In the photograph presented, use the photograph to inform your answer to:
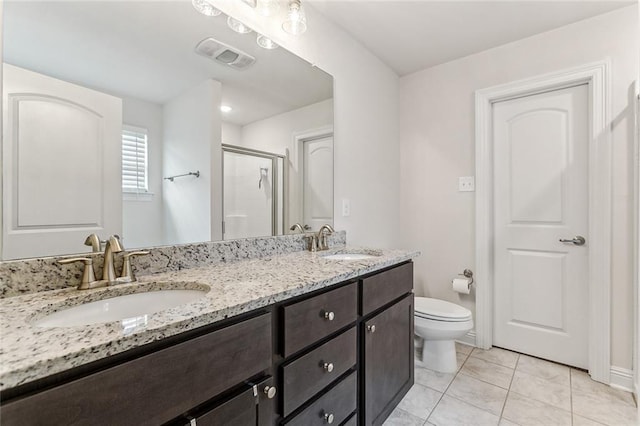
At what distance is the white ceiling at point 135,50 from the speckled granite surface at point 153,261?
0.59m

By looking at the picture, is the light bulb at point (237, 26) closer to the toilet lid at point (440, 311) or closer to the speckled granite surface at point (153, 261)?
the speckled granite surface at point (153, 261)

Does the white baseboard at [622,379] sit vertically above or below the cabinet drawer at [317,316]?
below

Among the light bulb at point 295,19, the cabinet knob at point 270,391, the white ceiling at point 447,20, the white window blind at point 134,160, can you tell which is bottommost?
the cabinet knob at point 270,391

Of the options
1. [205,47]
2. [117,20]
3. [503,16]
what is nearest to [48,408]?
[117,20]

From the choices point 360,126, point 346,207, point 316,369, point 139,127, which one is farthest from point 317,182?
point 316,369

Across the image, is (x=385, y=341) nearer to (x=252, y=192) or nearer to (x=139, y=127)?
(x=252, y=192)

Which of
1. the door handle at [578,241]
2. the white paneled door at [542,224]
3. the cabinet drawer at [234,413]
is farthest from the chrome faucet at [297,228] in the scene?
the door handle at [578,241]

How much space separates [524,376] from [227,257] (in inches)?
78.5

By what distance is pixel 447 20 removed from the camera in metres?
1.94

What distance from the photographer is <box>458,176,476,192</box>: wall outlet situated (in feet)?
7.63

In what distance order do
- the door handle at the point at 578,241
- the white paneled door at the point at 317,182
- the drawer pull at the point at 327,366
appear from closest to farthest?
1. the drawer pull at the point at 327,366
2. the white paneled door at the point at 317,182
3. the door handle at the point at 578,241

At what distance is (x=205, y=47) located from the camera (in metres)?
1.31

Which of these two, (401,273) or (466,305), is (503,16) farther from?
(466,305)

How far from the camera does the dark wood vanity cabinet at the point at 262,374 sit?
20.3 inches
